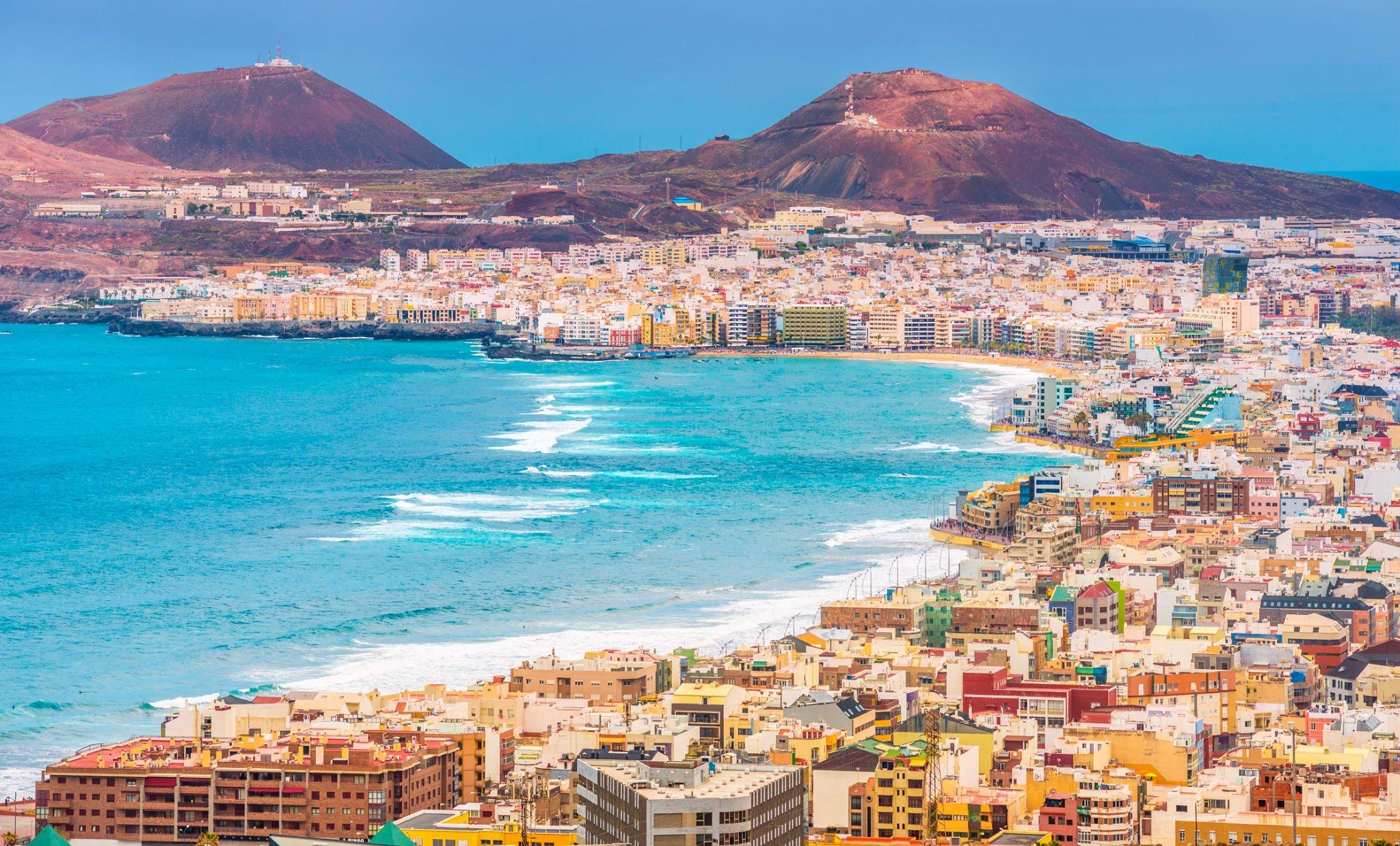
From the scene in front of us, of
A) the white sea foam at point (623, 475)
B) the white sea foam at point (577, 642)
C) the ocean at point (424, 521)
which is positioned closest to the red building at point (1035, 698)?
the white sea foam at point (577, 642)

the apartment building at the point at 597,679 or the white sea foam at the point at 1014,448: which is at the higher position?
the apartment building at the point at 597,679

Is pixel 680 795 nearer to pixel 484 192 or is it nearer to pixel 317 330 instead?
pixel 317 330

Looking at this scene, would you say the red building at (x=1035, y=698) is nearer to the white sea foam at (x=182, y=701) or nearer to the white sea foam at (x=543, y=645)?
the white sea foam at (x=543, y=645)

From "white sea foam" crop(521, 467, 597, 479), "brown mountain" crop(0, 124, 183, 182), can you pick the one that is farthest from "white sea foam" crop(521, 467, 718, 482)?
"brown mountain" crop(0, 124, 183, 182)

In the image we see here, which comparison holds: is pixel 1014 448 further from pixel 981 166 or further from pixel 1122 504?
pixel 981 166

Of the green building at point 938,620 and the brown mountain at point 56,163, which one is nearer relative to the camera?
the green building at point 938,620

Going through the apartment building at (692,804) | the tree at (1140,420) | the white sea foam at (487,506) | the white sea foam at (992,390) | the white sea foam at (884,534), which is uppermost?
the apartment building at (692,804)

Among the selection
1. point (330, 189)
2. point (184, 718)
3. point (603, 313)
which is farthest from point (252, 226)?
point (184, 718)

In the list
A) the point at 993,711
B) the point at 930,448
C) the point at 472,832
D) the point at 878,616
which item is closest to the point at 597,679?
the point at 993,711
